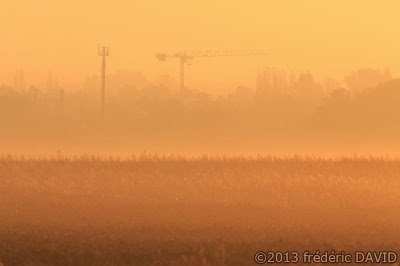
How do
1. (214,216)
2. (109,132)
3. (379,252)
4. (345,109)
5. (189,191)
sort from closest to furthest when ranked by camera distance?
1. (379,252)
2. (214,216)
3. (189,191)
4. (345,109)
5. (109,132)

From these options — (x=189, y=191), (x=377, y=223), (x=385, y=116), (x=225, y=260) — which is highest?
(x=385, y=116)

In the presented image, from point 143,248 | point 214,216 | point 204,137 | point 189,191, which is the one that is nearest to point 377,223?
point 214,216

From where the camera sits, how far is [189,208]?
→ 29391 mm

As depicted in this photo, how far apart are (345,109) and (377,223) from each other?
86.7 meters

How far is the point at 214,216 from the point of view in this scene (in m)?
26.7

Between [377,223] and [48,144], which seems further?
[48,144]

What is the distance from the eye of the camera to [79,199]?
32375 millimetres

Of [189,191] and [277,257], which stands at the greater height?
[189,191]

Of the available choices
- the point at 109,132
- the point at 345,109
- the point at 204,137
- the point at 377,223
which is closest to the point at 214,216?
the point at 377,223

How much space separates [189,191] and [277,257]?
56.3ft

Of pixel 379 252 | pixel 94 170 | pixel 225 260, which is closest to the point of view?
pixel 225 260

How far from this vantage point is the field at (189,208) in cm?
1891

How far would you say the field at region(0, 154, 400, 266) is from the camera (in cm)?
1891

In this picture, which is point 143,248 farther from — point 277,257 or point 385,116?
point 385,116
